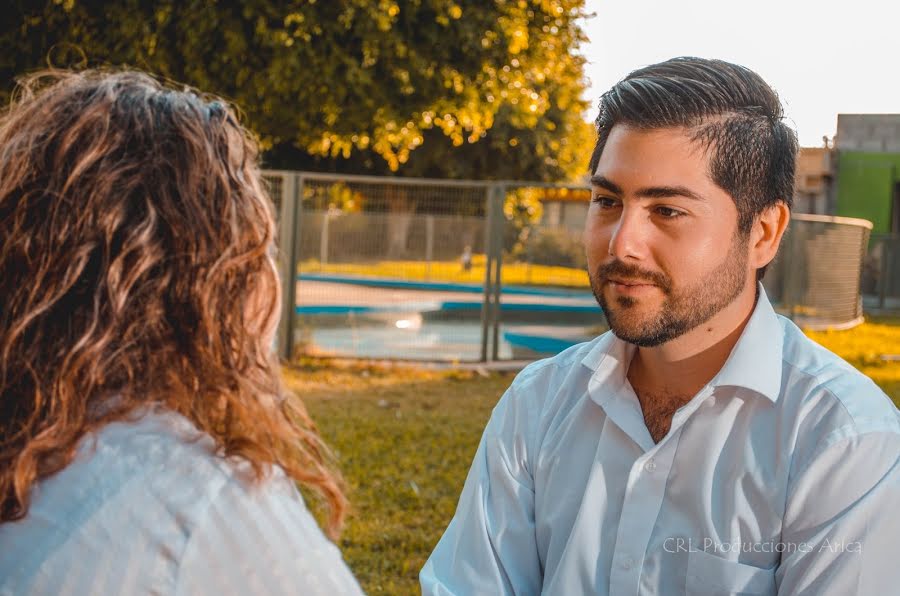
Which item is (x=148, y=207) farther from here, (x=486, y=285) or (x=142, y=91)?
(x=486, y=285)

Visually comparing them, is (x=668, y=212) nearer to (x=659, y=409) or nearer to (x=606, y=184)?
(x=606, y=184)

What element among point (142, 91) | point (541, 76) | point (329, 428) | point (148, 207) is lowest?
point (329, 428)

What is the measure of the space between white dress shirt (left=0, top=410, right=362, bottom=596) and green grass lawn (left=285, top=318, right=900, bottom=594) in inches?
135

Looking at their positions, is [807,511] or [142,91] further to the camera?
[807,511]

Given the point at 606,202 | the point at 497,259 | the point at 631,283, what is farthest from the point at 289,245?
the point at 631,283

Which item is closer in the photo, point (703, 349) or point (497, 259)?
point (703, 349)

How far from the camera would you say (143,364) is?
4.66 ft

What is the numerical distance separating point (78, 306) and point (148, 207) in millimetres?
155

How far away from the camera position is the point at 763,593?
2217 mm

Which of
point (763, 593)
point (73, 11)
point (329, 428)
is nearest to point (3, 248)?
point (763, 593)

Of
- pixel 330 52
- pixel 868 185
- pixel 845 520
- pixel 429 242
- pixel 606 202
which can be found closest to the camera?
pixel 845 520

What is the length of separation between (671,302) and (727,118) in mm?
437

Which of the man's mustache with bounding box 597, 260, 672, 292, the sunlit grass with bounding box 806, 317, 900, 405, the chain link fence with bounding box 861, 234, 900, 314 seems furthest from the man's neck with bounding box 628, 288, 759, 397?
the chain link fence with bounding box 861, 234, 900, 314

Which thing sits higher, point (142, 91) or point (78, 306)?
point (142, 91)
